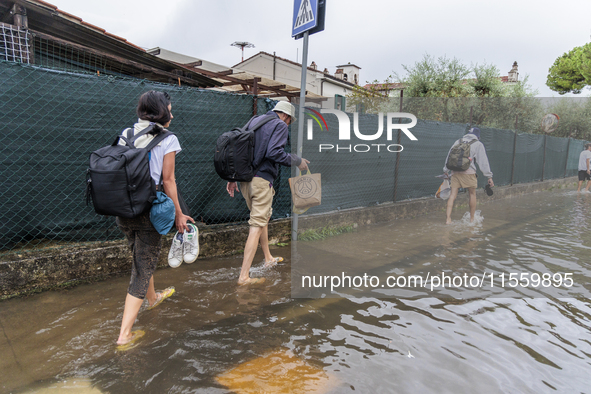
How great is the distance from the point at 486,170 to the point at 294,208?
420 centimetres

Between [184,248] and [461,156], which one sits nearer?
[184,248]

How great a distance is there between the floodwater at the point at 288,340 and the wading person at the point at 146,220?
21 centimetres

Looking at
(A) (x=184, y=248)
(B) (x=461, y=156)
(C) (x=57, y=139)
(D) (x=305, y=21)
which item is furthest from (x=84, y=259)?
(B) (x=461, y=156)

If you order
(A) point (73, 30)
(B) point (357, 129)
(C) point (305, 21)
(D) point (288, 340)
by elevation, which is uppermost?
(A) point (73, 30)

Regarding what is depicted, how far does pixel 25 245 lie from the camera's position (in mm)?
3613

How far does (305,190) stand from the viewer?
4.90 m

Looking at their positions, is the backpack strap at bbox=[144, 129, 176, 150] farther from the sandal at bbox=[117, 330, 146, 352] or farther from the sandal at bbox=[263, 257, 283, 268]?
the sandal at bbox=[263, 257, 283, 268]

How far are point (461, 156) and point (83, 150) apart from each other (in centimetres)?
615

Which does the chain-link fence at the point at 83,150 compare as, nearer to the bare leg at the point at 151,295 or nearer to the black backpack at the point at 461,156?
the bare leg at the point at 151,295

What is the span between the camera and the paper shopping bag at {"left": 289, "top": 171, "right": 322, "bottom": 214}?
15.9ft

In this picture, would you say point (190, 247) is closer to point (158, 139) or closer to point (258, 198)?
point (158, 139)

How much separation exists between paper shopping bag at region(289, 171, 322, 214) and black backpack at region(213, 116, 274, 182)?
1.20 metres

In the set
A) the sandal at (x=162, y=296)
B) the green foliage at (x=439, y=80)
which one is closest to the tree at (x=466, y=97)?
the green foliage at (x=439, y=80)

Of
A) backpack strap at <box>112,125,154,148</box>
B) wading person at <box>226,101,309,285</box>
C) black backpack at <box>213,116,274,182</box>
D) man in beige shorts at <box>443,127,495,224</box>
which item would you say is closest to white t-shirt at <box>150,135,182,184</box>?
backpack strap at <box>112,125,154,148</box>
